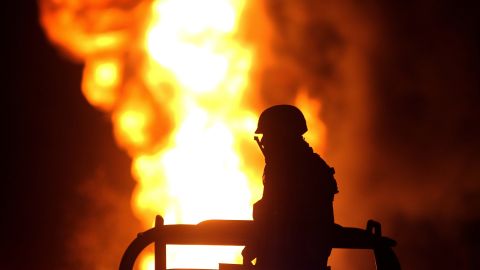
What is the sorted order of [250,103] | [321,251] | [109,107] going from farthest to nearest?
[109,107] → [250,103] → [321,251]

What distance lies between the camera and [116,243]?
19828 mm

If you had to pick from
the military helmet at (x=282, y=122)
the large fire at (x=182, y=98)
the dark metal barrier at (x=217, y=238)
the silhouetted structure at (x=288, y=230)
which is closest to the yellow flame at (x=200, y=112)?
the large fire at (x=182, y=98)

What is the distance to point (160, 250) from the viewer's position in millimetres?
4176

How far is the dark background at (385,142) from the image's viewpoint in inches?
729

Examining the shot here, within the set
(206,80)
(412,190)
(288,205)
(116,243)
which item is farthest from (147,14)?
(288,205)

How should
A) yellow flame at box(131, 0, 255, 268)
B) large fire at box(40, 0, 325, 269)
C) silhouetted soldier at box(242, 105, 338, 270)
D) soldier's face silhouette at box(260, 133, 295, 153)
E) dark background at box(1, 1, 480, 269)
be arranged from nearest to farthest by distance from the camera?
silhouetted soldier at box(242, 105, 338, 270) → soldier's face silhouette at box(260, 133, 295, 153) → yellow flame at box(131, 0, 255, 268) → large fire at box(40, 0, 325, 269) → dark background at box(1, 1, 480, 269)

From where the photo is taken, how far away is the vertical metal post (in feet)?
13.6

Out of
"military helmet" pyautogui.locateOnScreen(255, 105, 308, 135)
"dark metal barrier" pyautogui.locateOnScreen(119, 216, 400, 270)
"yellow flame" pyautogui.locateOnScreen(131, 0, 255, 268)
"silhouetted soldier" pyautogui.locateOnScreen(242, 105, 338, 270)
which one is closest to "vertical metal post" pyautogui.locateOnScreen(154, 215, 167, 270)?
"dark metal barrier" pyautogui.locateOnScreen(119, 216, 400, 270)

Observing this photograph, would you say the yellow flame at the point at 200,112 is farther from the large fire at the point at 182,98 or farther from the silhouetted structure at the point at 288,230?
the silhouetted structure at the point at 288,230

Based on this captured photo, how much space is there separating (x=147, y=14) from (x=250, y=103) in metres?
3.01

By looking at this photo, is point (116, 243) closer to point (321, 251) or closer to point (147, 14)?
point (147, 14)

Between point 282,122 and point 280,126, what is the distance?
4 centimetres

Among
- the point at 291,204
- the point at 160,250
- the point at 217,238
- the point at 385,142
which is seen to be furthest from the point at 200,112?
the point at 217,238

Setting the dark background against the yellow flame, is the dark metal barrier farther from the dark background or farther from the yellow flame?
the dark background
